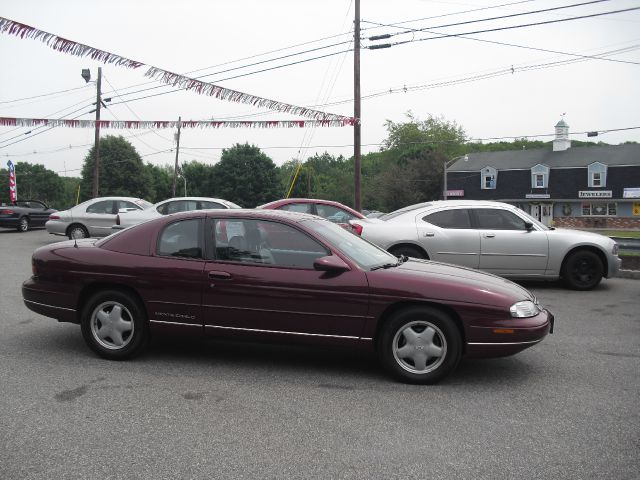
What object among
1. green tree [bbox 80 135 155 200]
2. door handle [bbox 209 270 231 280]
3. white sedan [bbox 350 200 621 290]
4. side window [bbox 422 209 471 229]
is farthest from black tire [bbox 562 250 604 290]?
green tree [bbox 80 135 155 200]

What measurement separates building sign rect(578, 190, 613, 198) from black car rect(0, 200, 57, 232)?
45.2 m

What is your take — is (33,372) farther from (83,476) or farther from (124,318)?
(83,476)

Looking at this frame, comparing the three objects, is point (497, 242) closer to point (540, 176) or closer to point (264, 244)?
point (264, 244)

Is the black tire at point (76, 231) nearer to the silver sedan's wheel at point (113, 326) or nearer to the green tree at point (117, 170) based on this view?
the silver sedan's wheel at point (113, 326)

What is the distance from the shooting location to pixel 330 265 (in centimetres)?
444

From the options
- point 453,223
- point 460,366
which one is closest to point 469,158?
point 453,223

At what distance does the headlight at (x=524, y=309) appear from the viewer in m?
4.41

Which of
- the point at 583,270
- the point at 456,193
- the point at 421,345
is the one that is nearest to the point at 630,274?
the point at 583,270

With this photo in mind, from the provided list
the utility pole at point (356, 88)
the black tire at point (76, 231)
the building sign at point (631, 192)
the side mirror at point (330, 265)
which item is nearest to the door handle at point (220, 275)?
the side mirror at point (330, 265)

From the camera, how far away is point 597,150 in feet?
171

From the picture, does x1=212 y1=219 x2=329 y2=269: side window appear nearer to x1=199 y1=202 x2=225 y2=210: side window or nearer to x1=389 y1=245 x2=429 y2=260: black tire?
x1=389 y1=245 x2=429 y2=260: black tire

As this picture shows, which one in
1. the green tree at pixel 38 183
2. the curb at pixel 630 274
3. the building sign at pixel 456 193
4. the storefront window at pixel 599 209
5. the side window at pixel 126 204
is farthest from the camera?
the green tree at pixel 38 183

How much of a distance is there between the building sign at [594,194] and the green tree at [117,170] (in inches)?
2034

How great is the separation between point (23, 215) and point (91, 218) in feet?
26.5
